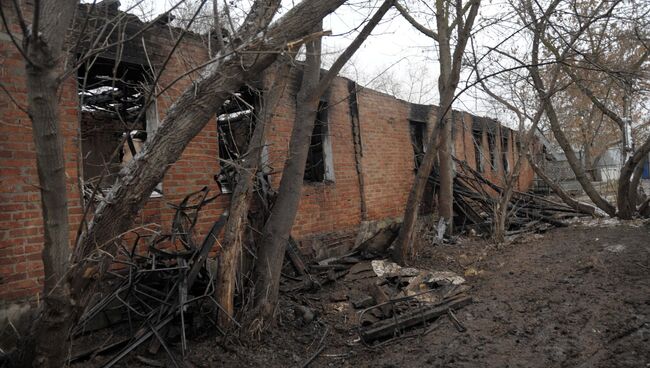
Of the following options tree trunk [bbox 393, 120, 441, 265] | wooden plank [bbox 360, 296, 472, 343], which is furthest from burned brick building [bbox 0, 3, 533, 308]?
wooden plank [bbox 360, 296, 472, 343]

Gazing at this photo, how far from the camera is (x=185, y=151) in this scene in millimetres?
4871

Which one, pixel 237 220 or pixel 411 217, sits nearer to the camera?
pixel 237 220

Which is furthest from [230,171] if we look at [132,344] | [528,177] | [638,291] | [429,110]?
[528,177]

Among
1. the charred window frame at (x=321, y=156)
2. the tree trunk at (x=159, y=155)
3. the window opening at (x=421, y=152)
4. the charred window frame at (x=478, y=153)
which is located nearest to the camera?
the tree trunk at (x=159, y=155)

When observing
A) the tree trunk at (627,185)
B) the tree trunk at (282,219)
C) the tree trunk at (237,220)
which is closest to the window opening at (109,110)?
the tree trunk at (237,220)

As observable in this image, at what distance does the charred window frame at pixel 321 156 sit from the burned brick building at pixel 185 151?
0.06 ft

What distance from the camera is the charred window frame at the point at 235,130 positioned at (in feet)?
15.1

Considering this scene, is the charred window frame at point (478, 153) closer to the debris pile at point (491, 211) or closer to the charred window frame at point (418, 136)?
the debris pile at point (491, 211)

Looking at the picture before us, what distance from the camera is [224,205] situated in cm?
527

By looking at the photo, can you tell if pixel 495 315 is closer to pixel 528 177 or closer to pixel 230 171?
pixel 230 171

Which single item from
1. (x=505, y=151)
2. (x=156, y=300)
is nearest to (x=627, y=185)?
(x=156, y=300)

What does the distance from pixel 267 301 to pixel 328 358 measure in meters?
0.81

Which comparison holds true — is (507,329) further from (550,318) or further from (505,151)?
(505,151)

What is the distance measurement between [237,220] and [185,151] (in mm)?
1421
